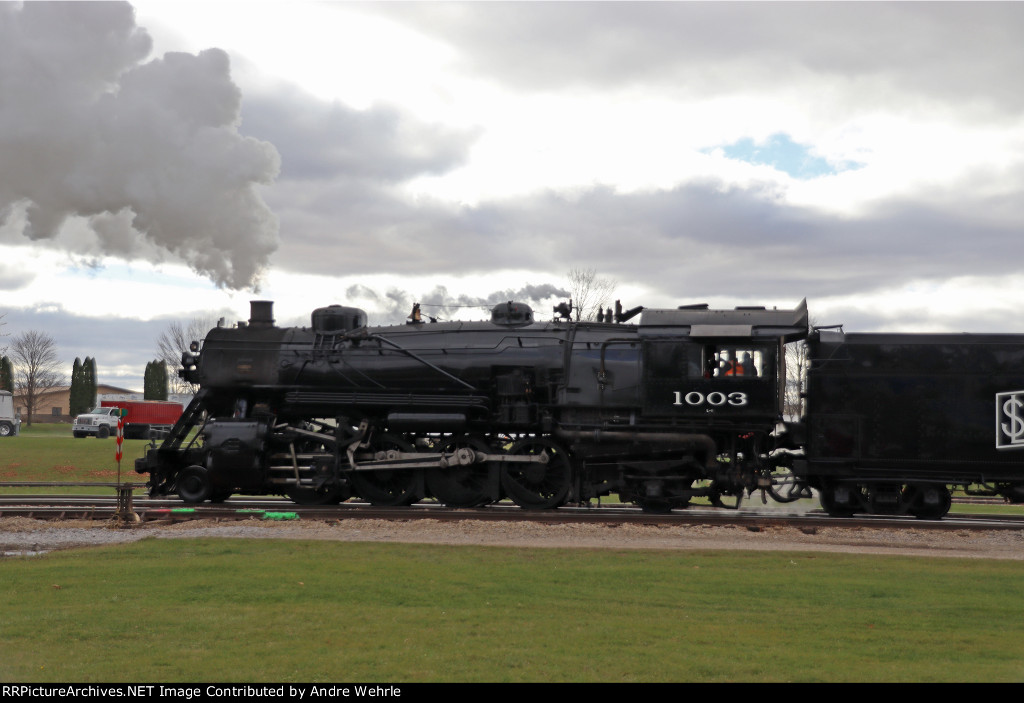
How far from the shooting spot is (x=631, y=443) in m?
16.4

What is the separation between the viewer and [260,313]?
1870 centimetres

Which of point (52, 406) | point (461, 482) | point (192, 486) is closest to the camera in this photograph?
point (461, 482)

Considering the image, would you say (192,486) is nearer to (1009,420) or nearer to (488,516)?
(488,516)

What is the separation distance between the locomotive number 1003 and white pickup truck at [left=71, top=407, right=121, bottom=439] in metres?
46.2

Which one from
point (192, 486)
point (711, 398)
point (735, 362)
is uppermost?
point (735, 362)

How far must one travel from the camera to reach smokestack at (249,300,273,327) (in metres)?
18.6

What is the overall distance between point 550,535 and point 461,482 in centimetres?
384

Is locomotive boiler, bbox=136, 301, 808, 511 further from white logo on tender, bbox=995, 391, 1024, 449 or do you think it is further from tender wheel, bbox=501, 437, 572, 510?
white logo on tender, bbox=995, 391, 1024, 449

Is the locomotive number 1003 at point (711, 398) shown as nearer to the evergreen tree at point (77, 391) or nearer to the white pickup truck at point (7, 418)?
the white pickup truck at point (7, 418)

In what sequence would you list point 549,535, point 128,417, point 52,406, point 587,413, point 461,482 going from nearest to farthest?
point 549,535
point 587,413
point 461,482
point 128,417
point 52,406

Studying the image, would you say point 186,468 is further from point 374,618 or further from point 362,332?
point 374,618

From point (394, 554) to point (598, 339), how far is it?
21.4 ft

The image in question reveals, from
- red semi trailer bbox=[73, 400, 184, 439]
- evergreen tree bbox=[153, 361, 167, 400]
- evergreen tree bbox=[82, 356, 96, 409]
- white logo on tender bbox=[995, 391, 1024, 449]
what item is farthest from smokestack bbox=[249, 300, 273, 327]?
evergreen tree bbox=[82, 356, 96, 409]

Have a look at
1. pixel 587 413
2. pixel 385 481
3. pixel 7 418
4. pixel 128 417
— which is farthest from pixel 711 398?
pixel 7 418
